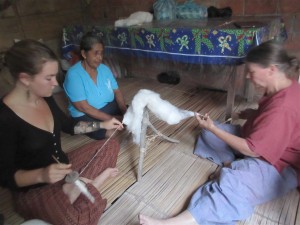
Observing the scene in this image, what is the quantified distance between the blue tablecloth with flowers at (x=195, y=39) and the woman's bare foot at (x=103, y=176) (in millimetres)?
1133

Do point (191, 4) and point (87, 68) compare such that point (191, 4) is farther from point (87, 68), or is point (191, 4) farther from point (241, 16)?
point (87, 68)

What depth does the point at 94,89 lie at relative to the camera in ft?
5.65

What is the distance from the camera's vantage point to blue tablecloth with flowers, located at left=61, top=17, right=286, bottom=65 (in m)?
1.72

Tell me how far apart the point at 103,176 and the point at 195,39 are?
126 centimetres

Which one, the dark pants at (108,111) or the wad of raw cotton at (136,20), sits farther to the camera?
the wad of raw cotton at (136,20)

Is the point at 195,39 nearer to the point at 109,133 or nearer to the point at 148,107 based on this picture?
the point at 148,107

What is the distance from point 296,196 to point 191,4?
Answer: 201cm

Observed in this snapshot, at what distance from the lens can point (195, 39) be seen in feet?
6.23

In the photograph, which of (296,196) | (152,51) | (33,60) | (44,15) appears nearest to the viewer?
(33,60)

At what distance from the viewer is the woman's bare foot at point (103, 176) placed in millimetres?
1344

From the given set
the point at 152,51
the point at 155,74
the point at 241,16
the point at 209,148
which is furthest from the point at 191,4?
the point at 209,148

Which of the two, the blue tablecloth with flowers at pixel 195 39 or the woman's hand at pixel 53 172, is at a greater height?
the blue tablecloth with flowers at pixel 195 39

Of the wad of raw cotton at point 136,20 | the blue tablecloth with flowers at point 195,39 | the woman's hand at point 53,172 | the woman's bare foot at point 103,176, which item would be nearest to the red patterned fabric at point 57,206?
the woman's hand at point 53,172

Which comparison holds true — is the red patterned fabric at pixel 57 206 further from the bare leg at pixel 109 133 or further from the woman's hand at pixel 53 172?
the bare leg at pixel 109 133
